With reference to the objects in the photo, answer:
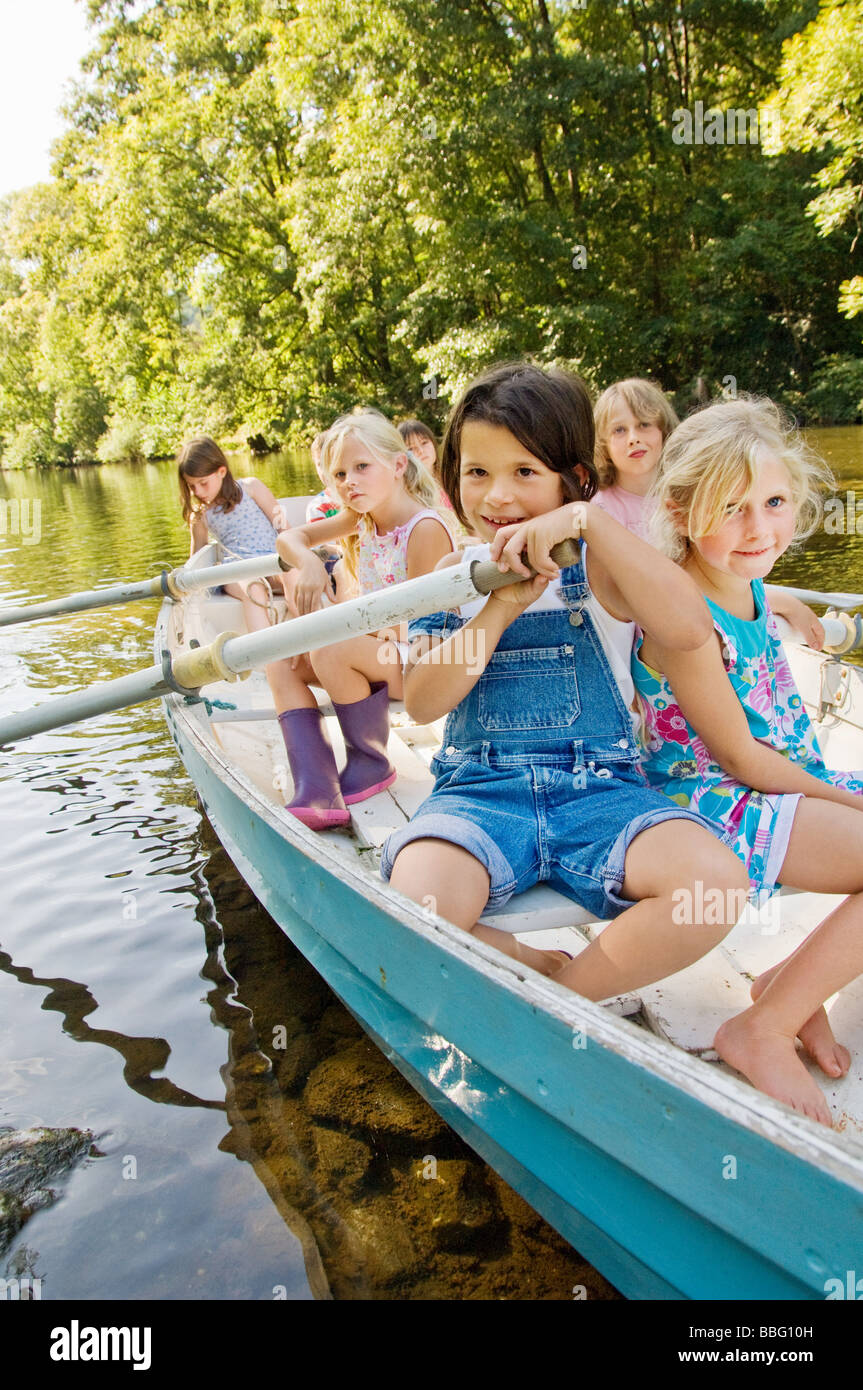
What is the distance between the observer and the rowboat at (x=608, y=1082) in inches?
45.5

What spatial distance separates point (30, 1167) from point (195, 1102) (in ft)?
1.39

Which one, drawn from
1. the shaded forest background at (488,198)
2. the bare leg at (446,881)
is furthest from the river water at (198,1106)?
the shaded forest background at (488,198)

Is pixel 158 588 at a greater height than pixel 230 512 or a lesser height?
lesser

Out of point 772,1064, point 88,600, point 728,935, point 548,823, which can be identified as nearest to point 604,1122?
point 772,1064

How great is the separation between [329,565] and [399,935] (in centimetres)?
320

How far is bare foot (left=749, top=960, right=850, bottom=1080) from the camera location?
1.66m

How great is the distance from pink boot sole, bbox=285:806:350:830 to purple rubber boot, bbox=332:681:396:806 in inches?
6.7

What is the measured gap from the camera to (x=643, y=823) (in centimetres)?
170

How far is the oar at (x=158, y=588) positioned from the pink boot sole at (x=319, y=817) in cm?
164

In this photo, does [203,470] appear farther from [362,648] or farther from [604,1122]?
[604,1122]

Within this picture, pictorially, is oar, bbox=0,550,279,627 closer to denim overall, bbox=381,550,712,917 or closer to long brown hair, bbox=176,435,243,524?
long brown hair, bbox=176,435,243,524

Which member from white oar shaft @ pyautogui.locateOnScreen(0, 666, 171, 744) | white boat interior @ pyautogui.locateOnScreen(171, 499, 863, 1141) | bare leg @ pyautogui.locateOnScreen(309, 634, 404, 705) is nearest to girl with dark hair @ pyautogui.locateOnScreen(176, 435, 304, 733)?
white boat interior @ pyautogui.locateOnScreen(171, 499, 863, 1141)

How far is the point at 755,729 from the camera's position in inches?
79.6
